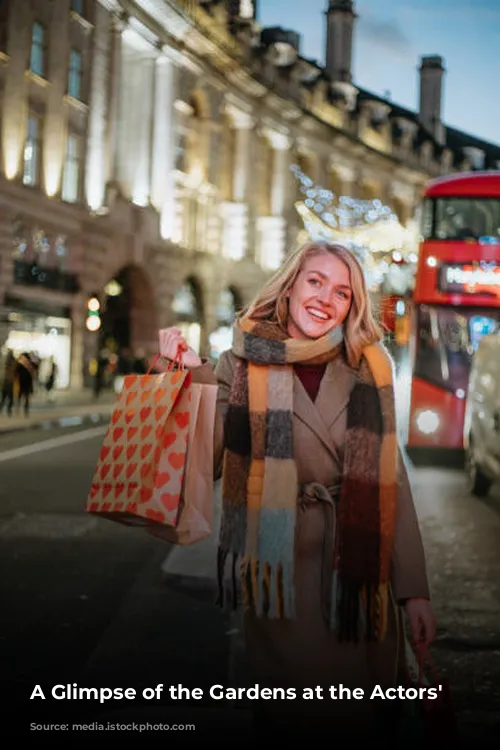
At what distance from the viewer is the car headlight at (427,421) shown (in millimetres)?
17266

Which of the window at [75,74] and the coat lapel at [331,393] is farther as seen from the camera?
the window at [75,74]

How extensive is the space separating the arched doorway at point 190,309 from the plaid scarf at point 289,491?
43.6m

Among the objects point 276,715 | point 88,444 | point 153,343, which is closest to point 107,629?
point 276,715

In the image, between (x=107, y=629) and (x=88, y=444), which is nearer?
(x=107, y=629)

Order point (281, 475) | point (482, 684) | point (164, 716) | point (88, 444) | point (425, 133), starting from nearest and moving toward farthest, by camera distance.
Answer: point (281, 475), point (164, 716), point (482, 684), point (88, 444), point (425, 133)

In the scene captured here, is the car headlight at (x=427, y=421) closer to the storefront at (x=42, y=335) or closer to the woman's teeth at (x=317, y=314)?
the woman's teeth at (x=317, y=314)

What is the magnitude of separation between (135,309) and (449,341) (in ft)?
94.7

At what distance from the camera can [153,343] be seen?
4484 cm

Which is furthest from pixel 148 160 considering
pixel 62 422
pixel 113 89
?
pixel 62 422

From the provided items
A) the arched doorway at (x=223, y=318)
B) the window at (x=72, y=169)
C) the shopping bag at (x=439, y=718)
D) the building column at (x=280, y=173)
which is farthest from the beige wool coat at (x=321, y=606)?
the building column at (x=280, y=173)

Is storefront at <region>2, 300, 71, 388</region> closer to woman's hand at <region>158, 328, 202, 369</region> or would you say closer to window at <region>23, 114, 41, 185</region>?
window at <region>23, 114, 41, 185</region>

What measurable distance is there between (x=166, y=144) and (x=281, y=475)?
4469 cm

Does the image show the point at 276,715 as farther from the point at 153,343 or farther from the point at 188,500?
the point at 153,343

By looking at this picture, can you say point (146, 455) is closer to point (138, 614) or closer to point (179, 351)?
point (179, 351)
